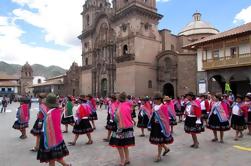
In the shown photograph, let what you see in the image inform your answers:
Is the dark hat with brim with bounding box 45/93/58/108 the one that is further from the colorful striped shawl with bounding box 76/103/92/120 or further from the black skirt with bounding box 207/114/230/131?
the black skirt with bounding box 207/114/230/131

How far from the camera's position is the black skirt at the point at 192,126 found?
351 inches

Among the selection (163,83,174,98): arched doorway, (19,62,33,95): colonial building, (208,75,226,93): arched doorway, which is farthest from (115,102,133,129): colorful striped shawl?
(19,62,33,95): colonial building

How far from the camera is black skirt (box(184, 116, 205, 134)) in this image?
351 inches

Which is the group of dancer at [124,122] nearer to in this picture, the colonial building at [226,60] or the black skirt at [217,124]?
the black skirt at [217,124]

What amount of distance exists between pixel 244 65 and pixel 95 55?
27.9 m

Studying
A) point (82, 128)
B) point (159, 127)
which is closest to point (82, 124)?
point (82, 128)

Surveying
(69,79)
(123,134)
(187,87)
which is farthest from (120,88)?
(123,134)

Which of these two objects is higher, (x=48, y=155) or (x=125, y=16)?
(x=125, y=16)

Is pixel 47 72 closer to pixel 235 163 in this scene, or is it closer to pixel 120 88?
pixel 120 88

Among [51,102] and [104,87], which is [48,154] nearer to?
[51,102]

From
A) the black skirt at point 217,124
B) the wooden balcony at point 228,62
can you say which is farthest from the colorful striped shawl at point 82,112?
the wooden balcony at point 228,62

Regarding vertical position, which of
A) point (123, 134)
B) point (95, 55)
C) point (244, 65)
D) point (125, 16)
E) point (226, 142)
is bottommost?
point (226, 142)

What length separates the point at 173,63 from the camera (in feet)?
121

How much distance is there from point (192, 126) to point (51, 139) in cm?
501
